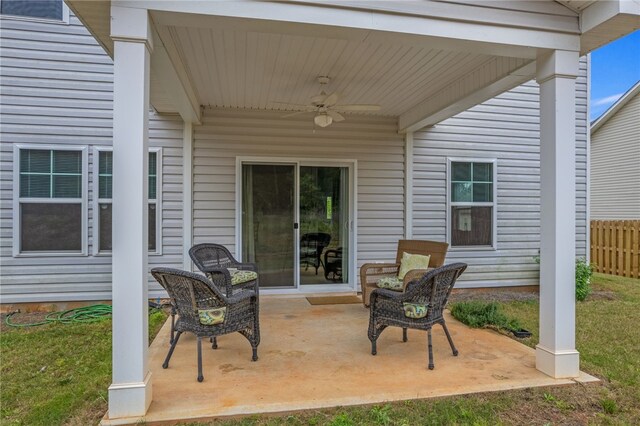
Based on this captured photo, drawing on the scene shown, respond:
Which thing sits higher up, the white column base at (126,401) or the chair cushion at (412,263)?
the chair cushion at (412,263)

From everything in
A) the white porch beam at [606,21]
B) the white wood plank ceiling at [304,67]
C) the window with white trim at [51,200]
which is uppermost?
the white wood plank ceiling at [304,67]

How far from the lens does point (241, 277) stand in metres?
4.37

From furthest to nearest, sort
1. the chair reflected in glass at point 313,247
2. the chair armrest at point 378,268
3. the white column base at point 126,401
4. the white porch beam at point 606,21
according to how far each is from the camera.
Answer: the chair reflected in glass at point 313,247 < the chair armrest at point 378,268 < the white porch beam at point 606,21 < the white column base at point 126,401

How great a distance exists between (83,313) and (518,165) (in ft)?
22.9

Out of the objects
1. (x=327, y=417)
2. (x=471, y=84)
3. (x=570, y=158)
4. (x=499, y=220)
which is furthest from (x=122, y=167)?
(x=499, y=220)

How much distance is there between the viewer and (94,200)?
5.18m

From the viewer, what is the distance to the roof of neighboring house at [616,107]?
10923mm

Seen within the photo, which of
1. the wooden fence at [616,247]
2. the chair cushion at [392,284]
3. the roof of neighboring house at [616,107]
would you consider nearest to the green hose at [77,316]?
the chair cushion at [392,284]

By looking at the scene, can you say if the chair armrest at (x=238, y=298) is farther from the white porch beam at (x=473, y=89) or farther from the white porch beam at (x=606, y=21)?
the white porch beam at (x=606, y=21)

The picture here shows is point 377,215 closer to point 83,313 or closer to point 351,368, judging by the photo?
point 351,368

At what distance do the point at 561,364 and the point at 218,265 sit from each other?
3748 mm

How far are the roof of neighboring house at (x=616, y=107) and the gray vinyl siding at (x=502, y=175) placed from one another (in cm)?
630

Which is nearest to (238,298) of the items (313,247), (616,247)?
(313,247)

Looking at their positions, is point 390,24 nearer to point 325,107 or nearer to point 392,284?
point 325,107
